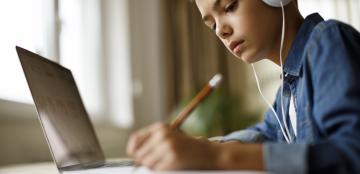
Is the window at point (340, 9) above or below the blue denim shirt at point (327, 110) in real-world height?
below

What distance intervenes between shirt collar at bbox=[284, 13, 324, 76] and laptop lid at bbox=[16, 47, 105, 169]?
46 cm

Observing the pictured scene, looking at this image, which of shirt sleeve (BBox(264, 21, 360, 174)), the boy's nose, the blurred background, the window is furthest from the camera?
the window

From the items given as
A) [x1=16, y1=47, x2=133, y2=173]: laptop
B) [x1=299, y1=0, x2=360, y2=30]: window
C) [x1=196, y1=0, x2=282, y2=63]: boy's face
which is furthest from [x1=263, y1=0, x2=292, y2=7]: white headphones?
[x1=299, y1=0, x2=360, y2=30]: window

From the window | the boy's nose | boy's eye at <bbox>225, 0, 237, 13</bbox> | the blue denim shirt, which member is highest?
boy's eye at <bbox>225, 0, 237, 13</bbox>

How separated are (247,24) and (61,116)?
0.44 metres

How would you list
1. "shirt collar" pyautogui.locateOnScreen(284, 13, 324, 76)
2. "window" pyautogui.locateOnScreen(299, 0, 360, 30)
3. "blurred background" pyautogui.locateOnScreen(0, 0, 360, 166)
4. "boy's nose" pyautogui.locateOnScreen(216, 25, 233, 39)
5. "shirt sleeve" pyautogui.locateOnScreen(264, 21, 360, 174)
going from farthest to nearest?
"window" pyautogui.locateOnScreen(299, 0, 360, 30), "blurred background" pyautogui.locateOnScreen(0, 0, 360, 166), "boy's nose" pyautogui.locateOnScreen(216, 25, 233, 39), "shirt collar" pyautogui.locateOnScreen(284, 13, 324, 76), "shirt sleeve" pyautogui.locateOnScreen(264, 21, 360, 174)

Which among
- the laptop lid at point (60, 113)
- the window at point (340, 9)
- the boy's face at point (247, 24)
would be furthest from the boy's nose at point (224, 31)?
the window at point (340, 9)

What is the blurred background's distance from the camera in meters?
1.38

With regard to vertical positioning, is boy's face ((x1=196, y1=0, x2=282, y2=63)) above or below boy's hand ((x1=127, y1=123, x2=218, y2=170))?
above

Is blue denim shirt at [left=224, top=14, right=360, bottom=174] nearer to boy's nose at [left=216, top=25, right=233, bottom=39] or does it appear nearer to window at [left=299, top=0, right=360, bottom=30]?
boy's nose at [left=216, top=25, right=233, bottom=39]

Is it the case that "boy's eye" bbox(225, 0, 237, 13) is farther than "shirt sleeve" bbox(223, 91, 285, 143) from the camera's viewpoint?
No

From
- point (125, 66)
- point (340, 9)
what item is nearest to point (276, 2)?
point (125, 66)

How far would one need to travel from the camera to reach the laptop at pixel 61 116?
80cm

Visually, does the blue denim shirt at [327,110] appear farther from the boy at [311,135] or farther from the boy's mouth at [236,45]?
the boy's mouth at [236,45]
